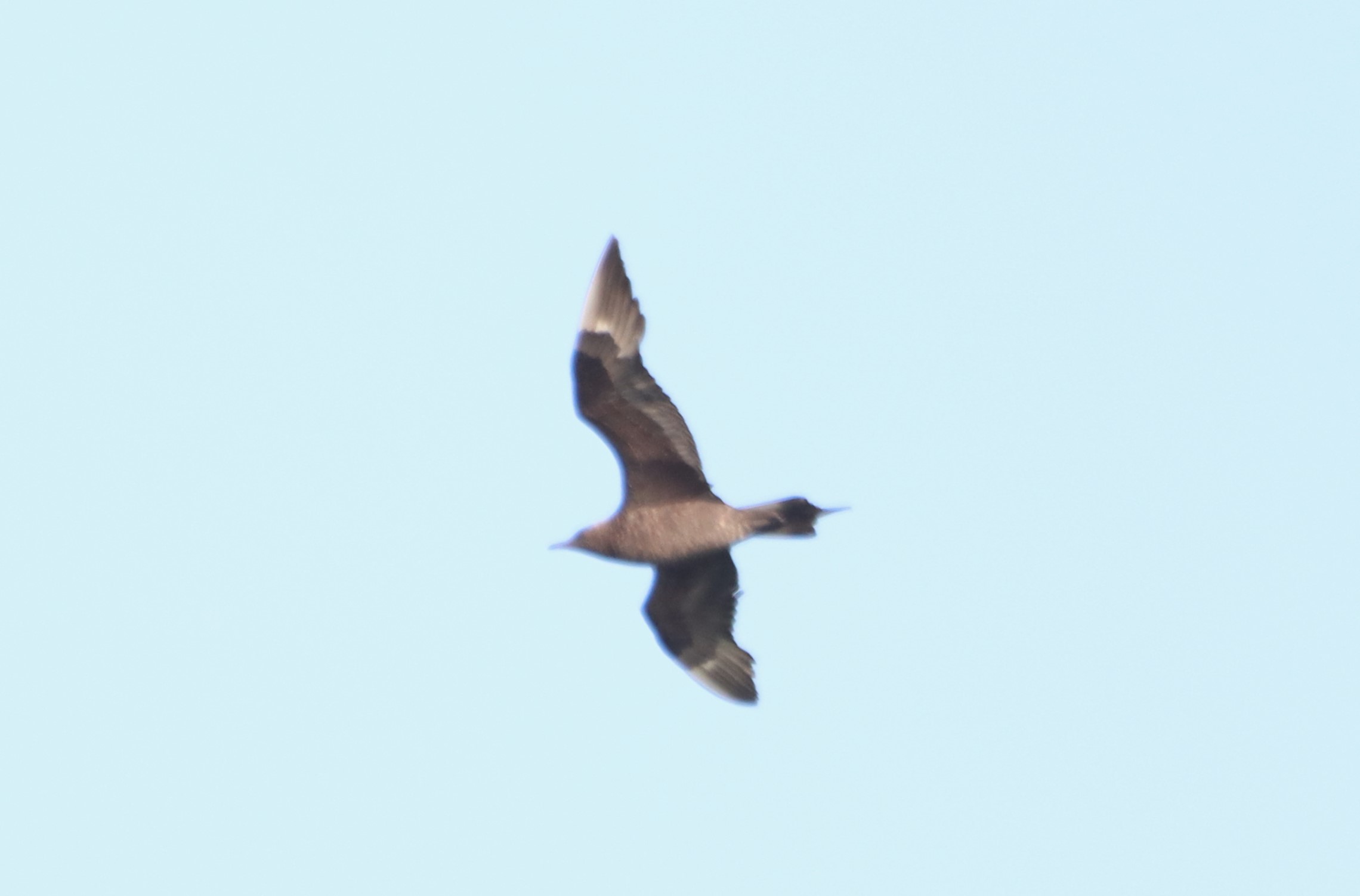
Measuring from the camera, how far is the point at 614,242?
14.5m

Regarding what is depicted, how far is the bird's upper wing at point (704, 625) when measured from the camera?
1509 cm

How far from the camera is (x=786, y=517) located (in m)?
13.9

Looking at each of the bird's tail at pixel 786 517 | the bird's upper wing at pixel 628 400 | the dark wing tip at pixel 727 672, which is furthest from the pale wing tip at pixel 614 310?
the dark wing tip at pixel 727 672

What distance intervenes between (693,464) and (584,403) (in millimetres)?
857

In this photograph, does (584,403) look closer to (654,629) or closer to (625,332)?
(625,332)

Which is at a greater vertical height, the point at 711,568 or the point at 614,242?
the point at 614,242

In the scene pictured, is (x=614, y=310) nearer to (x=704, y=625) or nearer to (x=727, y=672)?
(x=704, y=625)

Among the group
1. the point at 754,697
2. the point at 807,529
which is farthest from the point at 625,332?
the point at 754,697

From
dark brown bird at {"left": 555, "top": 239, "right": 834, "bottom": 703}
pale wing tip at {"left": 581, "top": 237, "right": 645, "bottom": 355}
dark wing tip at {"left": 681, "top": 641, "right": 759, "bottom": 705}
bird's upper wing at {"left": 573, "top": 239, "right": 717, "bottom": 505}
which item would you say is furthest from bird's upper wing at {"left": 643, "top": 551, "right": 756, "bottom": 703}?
pale wing tip at {"left": 581, "top": 237, "right": 645, "bottom": 355}

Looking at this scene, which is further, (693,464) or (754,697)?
(754,697)

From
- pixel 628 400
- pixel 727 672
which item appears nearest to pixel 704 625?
pixel 727 672

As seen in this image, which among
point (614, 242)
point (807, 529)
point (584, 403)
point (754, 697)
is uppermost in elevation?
point (614, 242)

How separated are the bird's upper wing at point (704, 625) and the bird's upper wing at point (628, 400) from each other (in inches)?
36.0

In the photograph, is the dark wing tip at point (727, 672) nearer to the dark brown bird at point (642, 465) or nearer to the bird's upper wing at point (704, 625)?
the bird's upper wing at point (704, 625)
